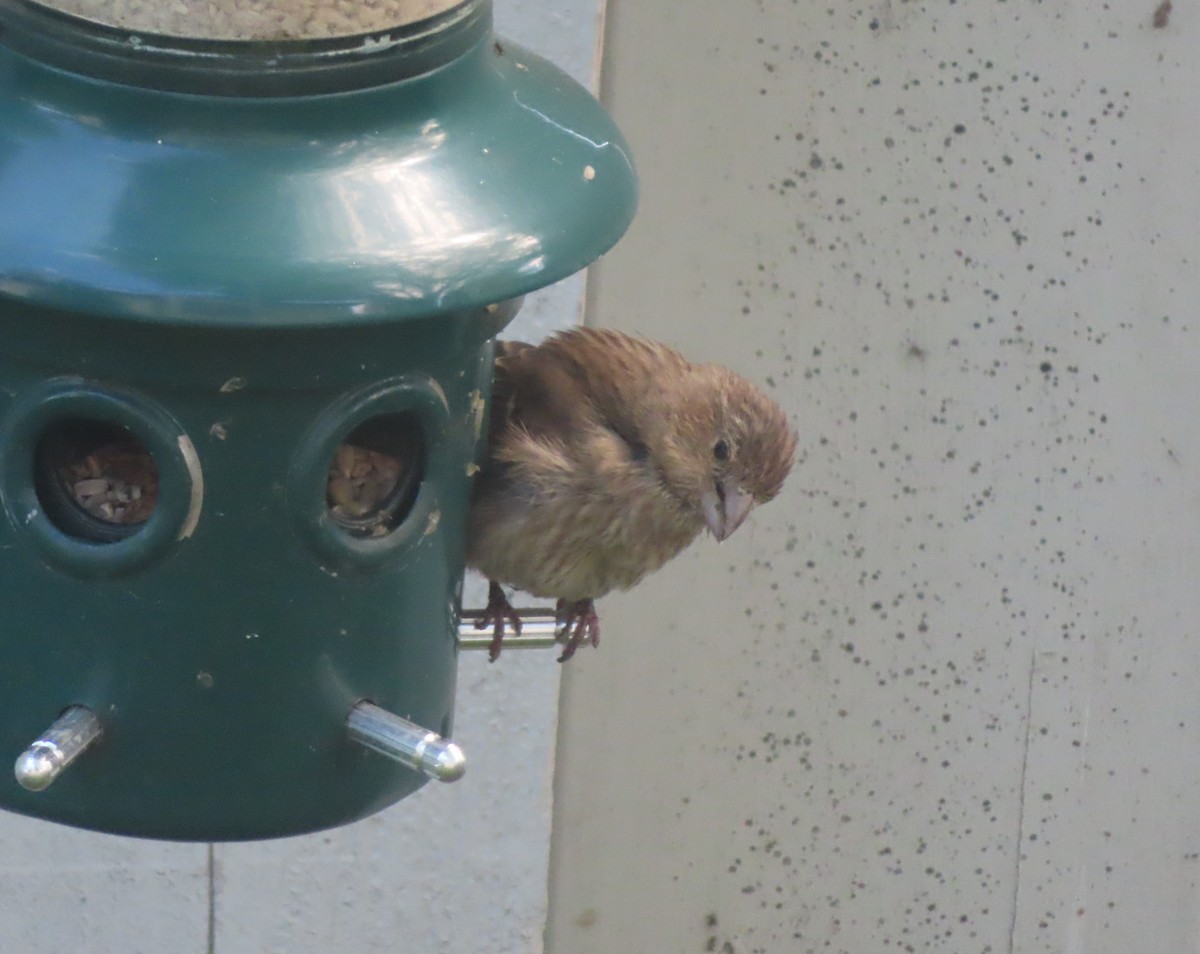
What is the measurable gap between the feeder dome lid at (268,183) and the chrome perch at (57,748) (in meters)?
0.50

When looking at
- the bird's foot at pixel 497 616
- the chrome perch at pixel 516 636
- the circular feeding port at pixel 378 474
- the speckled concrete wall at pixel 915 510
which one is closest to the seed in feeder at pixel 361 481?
the circular feeding port at pixel 378 474

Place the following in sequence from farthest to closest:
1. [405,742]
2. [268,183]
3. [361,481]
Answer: [361,481], [405,742], [268,183]

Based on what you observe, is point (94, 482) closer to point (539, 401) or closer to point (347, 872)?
point (539, 401)

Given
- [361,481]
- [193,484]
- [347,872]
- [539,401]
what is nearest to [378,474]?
[361,481]

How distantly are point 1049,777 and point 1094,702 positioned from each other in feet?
0.70

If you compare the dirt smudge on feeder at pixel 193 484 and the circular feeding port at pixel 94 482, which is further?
the circular feeding port at pixel 94 482

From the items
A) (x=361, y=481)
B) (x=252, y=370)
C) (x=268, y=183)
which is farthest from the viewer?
(x=361, y=481)

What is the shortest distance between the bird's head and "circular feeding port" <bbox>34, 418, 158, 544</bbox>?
84 centimetres

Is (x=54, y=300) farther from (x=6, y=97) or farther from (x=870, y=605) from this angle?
(x=870, y=605)

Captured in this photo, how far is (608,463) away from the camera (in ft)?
8.52

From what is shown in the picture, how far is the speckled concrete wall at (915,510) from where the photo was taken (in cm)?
353

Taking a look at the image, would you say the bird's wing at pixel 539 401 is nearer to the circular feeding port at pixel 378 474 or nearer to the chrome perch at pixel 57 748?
the circular feeding port at pixel 378 474

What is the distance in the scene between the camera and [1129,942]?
4566 millimetres

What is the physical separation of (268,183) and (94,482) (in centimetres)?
53
